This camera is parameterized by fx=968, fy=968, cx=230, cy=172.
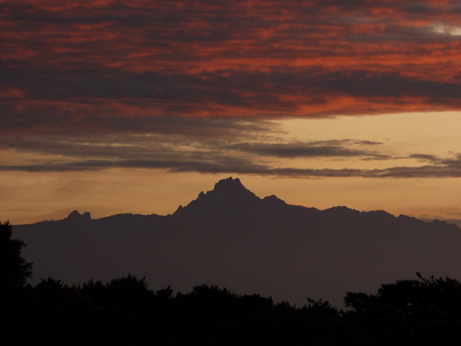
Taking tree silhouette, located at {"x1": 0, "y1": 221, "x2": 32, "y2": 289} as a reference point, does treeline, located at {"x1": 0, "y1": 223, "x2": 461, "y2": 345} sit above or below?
below

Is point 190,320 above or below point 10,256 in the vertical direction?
below

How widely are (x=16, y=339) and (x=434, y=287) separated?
2571 cm

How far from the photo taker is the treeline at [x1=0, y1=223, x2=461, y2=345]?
29.4 meters

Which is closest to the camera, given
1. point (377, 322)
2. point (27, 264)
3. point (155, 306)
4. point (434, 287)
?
point (377, 322)

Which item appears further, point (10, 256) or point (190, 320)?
point (10, 256)

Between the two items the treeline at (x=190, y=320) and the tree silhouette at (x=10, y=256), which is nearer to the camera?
the treeline at (x=190, y=320)

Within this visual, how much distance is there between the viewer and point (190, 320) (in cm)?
3225

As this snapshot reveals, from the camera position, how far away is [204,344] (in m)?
29.0

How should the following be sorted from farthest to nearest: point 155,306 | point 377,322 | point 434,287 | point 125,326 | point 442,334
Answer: point 434,287
point 155,306
point 377,322
point 125,326
point 442,334

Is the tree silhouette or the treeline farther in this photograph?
the tree silhouette

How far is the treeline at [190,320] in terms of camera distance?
29406 mm

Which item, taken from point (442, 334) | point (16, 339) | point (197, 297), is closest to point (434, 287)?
point (197, 297)

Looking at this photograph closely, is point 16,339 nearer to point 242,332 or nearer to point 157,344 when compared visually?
point 157,344

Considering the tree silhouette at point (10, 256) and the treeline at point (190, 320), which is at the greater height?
the tree silhouette at point (10, 256)
